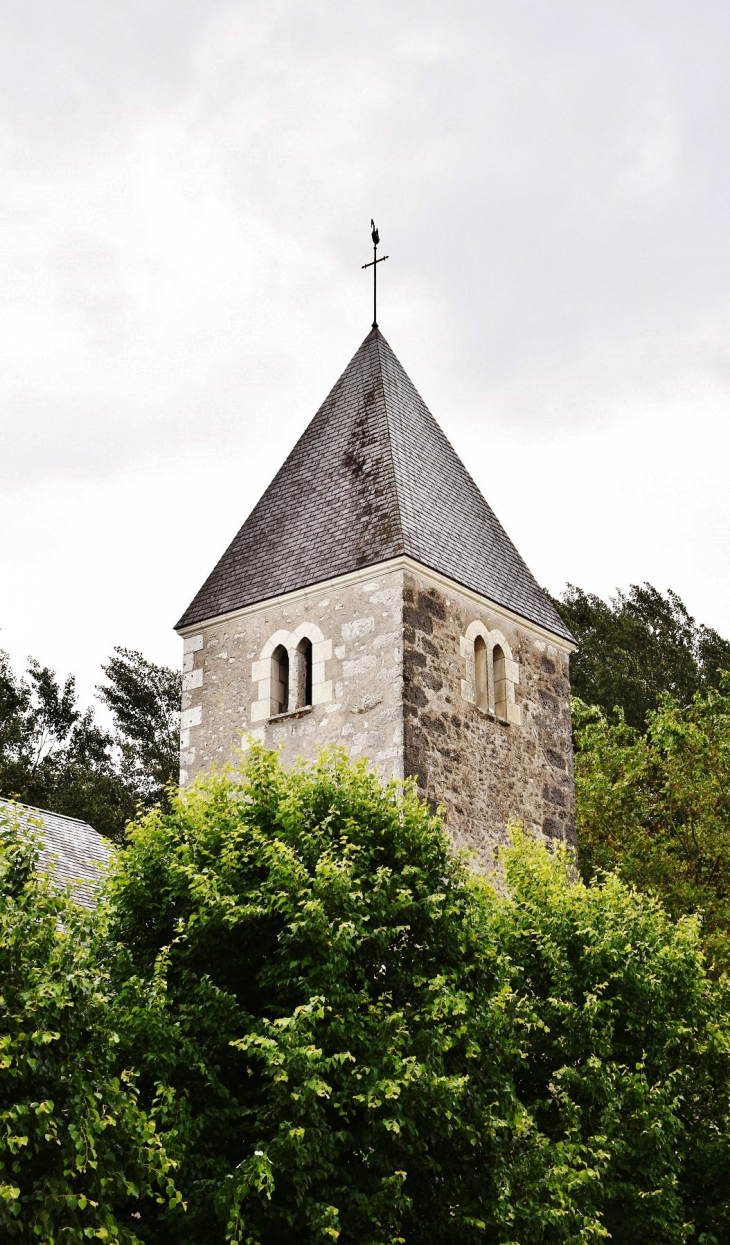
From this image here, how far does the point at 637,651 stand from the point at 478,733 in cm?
2374

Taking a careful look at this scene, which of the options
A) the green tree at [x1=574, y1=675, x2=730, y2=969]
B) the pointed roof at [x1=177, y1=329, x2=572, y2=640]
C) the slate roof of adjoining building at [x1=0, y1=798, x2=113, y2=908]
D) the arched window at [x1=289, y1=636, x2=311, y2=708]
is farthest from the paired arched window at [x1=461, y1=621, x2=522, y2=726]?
the green tree at [x1=574, y1=675, x2=730, y2=969]

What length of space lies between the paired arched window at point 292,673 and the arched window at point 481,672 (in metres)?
2.13

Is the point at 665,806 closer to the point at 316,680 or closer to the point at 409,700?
the point at 316,680

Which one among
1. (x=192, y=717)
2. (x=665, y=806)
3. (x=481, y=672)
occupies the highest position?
(x=665, y=806)

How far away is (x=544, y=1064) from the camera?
13.5 m

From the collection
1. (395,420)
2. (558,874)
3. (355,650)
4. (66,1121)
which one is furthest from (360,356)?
(66,1121)

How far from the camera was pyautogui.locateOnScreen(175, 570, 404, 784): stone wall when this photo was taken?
56.5 feet

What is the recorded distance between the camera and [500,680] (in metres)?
19.2

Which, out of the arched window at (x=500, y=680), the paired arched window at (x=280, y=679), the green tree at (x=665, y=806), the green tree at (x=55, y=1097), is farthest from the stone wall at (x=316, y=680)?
the green tree at (x=665, y=806)

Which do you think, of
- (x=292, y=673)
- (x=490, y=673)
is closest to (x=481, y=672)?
(x=490, y=673)

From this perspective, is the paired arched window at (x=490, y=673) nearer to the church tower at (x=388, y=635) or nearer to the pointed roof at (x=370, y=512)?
the church tower at (x=388, y=635)

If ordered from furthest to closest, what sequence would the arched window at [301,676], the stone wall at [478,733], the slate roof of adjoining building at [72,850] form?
1. the arched window at [301,676]
2. the stone wall at [478,733]
3. the slate roof of adjoining building at [72,850]

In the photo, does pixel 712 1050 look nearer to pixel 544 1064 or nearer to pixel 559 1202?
pixel 544 1064

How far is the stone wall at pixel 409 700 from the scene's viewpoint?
17203 millimetres
